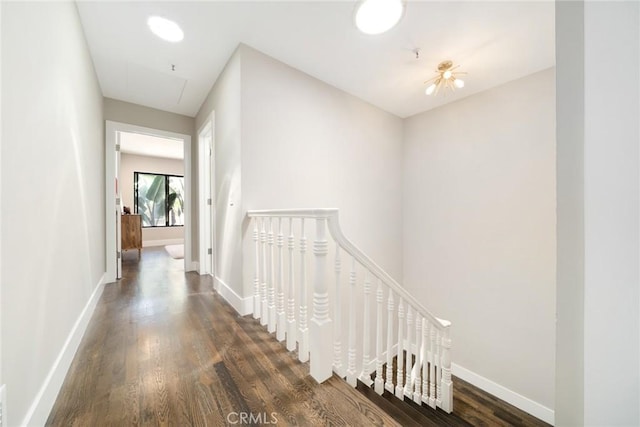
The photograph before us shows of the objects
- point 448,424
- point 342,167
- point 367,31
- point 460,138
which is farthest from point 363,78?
point 448,424

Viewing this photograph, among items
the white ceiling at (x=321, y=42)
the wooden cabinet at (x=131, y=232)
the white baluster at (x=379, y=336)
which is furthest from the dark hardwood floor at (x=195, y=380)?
the wooden cabinet at (x=131, y=232)

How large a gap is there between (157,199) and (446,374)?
24.4ft

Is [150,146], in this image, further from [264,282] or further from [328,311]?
[328,311]

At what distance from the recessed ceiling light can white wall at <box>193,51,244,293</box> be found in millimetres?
456

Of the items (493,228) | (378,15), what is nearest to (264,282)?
(378,15)

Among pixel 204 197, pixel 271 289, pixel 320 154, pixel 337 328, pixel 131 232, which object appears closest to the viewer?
pixel 337 328

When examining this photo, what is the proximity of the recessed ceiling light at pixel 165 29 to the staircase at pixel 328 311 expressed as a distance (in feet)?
5.33

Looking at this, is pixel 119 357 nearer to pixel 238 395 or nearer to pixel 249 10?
pixel 238 395

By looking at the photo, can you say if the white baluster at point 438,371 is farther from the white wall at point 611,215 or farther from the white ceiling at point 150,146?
the white ceiling at point 150,146

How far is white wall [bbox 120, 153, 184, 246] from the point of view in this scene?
602 centimetres

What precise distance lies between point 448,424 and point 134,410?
2436 mm

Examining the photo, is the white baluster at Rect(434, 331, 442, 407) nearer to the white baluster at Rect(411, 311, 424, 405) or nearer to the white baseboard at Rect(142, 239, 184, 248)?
the white baluster at Rect(411, 311, 424, 405)

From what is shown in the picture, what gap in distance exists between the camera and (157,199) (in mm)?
6574

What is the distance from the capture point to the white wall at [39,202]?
0.82m
